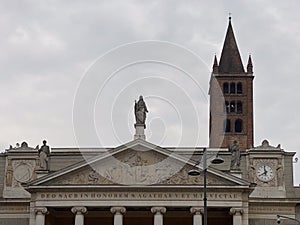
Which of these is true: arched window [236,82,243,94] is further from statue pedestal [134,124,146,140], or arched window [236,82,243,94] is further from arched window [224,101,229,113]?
statue pedestal [134,124,146,140]

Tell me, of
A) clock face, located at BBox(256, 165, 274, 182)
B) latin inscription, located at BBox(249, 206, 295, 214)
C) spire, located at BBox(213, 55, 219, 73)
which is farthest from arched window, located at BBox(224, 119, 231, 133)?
latin inscription, located at BBox(249, 206, 295, 214)

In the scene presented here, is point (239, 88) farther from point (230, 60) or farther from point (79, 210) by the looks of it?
point (79, 210)

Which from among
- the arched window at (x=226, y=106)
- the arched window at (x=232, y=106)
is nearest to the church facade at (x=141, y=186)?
the arched window at (x=226, y=106)

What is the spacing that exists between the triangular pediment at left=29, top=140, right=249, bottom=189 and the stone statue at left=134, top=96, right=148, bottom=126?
3528 millimetres

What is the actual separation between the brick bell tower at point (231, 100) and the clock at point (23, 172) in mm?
43608

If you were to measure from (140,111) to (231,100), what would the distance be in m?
48.9

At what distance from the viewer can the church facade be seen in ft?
208

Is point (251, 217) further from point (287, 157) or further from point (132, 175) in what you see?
point (132, 175)

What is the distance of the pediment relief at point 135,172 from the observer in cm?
6394

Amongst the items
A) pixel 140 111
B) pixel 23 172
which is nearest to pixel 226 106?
pixel 23 172

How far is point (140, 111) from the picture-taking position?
219 feet

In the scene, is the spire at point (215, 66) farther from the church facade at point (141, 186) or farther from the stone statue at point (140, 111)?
the stone statue at point (140, 111)

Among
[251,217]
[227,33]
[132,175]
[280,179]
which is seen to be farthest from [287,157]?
[227,33]

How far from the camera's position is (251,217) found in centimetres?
6912
